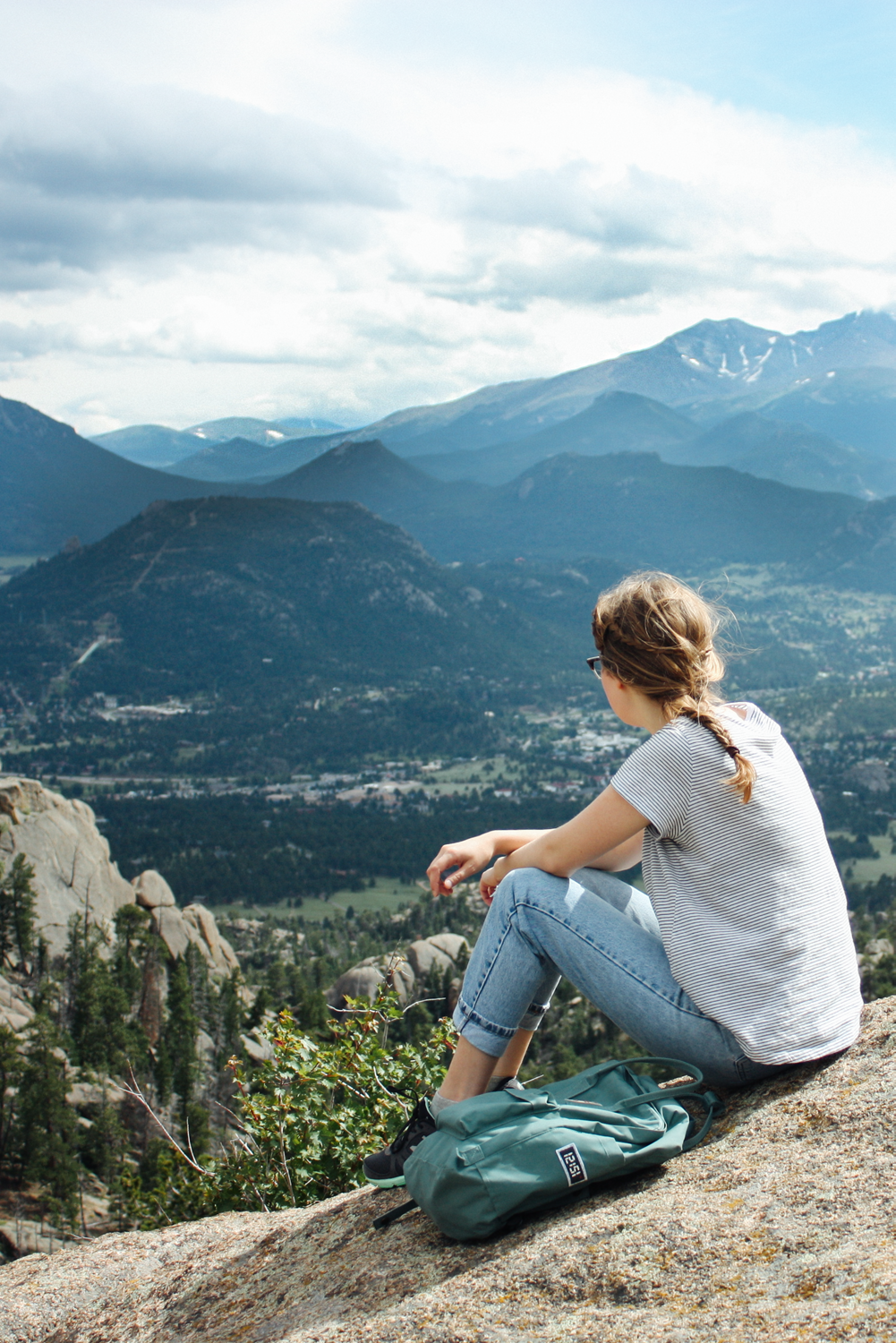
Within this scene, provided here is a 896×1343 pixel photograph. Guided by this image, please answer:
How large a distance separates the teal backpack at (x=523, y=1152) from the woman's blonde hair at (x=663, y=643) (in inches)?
62.2

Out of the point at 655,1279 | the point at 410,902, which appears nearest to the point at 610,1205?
the point at 655,1279

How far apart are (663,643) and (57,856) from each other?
44426mm

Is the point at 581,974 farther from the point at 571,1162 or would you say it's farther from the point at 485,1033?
the point at 571,1162

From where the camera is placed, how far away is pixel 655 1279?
9.82 feet

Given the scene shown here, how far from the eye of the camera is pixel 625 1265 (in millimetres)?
3082

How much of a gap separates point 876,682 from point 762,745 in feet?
599

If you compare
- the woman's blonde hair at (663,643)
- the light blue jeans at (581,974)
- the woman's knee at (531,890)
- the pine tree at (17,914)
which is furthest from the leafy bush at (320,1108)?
the pine tree at (17,914)

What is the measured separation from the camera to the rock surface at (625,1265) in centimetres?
277

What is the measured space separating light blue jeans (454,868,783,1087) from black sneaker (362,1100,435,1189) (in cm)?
40

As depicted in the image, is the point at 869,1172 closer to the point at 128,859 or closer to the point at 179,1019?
the point at 179,1019

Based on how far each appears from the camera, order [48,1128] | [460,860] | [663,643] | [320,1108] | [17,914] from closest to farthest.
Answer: [663,643]
[460,860]
[320,1108]
[48,1128]
[17,914]

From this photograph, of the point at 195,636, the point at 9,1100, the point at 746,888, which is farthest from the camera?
the point at 195,636

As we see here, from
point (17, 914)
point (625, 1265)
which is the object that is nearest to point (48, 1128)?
point (17, 914)

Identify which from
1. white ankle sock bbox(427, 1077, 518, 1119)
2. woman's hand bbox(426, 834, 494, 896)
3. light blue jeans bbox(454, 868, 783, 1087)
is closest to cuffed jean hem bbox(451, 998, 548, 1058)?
light blue jeans bbox(454, 868, 783, 1087)
